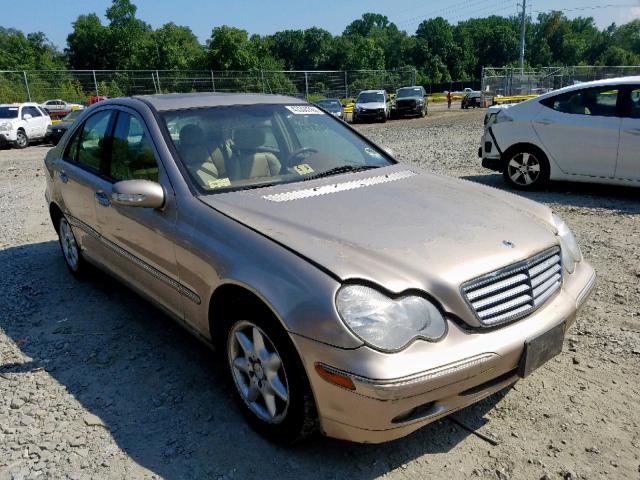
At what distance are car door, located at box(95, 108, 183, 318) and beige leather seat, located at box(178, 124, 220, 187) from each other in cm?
16

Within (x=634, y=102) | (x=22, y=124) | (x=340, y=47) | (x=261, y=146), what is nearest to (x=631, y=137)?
(x=634, y=102)

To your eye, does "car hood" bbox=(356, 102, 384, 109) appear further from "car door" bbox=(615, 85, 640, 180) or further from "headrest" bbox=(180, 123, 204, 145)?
"headrest" bbox=(180, 123, 204, 145)

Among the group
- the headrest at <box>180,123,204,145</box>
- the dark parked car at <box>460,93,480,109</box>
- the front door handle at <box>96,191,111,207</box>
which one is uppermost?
the headrest at <box>180,123,204,145</box>

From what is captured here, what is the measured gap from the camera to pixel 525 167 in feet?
25.3

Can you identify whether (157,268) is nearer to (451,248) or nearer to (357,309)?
(357,309)

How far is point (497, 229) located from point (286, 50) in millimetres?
101460

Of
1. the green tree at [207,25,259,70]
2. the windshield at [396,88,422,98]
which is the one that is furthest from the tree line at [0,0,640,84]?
the windshield at [396,88,422,98]

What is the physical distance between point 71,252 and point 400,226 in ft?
11.4

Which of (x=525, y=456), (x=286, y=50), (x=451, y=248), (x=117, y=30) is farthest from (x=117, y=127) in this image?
(x=286, y=50)

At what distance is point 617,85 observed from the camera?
691 centimetres

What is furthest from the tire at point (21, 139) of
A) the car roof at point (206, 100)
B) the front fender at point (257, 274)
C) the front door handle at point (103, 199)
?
the front fender at point (257, 274)

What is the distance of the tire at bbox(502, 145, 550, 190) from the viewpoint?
298 inches

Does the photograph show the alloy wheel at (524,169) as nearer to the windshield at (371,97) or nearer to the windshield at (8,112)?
the windshield at (8,112)

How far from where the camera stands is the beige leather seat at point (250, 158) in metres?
3.33
